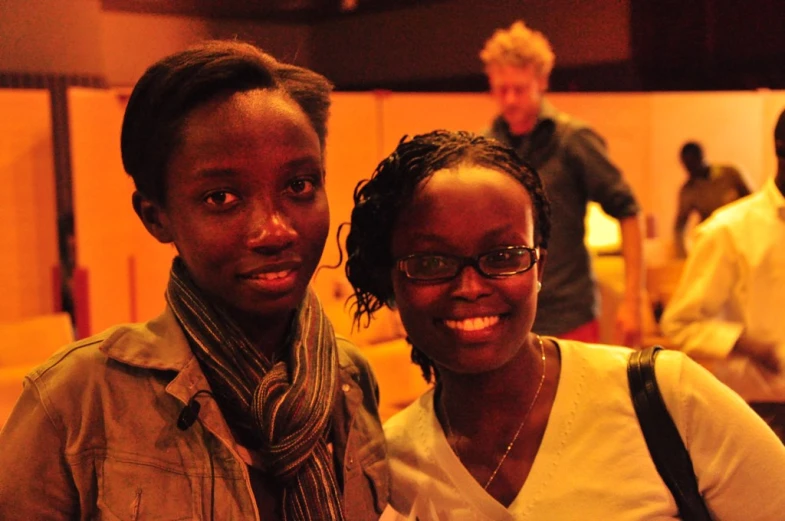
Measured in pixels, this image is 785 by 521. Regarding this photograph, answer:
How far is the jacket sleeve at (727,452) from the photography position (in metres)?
1.44

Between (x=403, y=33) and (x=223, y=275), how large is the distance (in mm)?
1207

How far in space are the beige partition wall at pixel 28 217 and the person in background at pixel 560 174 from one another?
7.17ft

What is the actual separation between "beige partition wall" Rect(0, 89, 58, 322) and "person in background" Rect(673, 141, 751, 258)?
3.36 meters

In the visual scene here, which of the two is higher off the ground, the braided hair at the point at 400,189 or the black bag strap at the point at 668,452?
the braided hair at the point at 400,189

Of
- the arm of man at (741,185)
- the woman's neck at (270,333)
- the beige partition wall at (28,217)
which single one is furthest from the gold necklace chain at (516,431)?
the arm of man at (741,185)

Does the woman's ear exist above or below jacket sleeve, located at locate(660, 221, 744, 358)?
above

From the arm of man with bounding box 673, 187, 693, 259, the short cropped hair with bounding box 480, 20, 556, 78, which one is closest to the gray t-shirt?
the short cropped hair with bounding box 480, 20, 556, 78

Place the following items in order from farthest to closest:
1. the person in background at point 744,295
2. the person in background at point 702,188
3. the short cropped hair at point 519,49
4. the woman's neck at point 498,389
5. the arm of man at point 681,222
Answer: the arm of man at point 681,222 → the person in background at point 702,188 → the short cropped hair at point 519,49 → the person in background at point 744,295 → the woman's neck at point 498,389

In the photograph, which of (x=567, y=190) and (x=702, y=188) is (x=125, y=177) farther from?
(x=702, y=188)

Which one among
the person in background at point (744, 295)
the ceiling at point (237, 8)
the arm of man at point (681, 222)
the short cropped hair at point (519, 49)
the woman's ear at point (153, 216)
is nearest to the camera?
the woman's ear at point (153, 216)

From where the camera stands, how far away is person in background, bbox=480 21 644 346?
3.24 meters

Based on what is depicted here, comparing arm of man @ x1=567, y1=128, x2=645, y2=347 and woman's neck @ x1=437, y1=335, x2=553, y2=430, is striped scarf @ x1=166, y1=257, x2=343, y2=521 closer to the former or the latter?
woman's neck @ x1=437, y1=335, x2=553, y2=430

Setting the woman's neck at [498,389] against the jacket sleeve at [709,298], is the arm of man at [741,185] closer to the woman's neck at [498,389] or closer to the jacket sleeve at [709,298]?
the jacket sleeve at [709,298]

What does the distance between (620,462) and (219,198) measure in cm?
73
